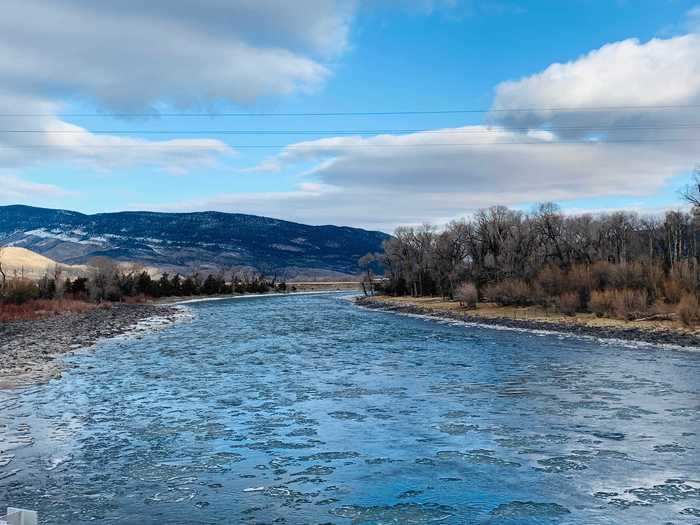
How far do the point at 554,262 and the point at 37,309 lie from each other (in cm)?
5613

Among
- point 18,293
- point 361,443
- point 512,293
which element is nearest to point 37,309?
point 18,293

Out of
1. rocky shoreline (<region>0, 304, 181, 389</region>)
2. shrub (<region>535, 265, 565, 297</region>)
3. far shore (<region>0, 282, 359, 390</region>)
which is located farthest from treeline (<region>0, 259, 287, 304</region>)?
shrub (<region>535, 265, 565, 297</region>)

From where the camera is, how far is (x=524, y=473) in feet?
34.6

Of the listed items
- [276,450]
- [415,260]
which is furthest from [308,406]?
[415,260]

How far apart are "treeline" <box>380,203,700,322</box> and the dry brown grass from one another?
134 feet

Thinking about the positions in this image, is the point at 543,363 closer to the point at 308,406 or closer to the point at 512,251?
the point at 308,406

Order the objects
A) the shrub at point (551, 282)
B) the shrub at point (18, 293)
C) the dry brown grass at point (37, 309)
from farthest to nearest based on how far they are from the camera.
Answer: the shrub at point (18, 293)
the dry brown grass at point (37, 309)
the shrub at point (551, 282)

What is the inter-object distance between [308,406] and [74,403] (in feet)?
22.3

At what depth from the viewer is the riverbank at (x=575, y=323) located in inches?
1321

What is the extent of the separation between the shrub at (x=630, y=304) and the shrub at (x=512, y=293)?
12177mm

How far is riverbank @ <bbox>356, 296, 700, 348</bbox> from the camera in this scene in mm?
33562

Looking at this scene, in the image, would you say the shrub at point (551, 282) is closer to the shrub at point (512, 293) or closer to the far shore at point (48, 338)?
the shrub at point (512, 293)

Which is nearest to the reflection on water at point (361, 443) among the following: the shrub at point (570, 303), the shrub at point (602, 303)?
the shrub at point (602, 303)

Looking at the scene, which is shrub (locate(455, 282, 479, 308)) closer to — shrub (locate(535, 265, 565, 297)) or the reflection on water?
shrub (locate(535, 265, 565, 297))
